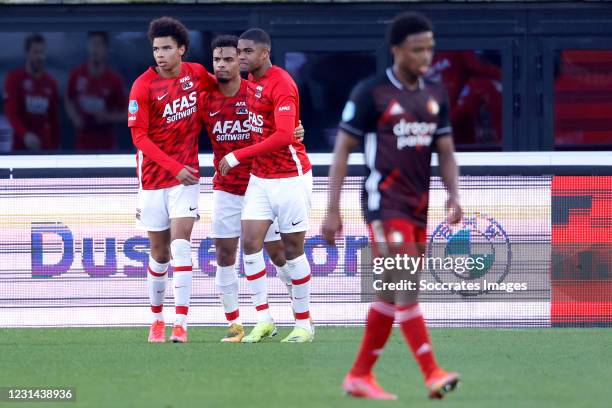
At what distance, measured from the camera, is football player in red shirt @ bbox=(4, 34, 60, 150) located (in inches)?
506

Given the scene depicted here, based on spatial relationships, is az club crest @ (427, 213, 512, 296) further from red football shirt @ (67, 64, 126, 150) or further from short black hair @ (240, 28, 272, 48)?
red football shirt @ (67, 64, 126, 150)

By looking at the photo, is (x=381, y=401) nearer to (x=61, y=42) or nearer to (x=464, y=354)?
(x=464, y=354)

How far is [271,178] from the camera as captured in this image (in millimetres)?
9633

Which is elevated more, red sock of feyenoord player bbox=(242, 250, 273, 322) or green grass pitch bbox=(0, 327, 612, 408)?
red sock of feyenoord player bbox=(242, 250, 273, 322)

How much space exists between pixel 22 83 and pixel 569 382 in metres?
6.84

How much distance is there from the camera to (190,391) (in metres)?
7.09

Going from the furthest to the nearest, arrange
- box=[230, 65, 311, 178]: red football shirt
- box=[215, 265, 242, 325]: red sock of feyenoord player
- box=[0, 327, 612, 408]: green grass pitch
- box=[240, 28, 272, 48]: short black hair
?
1. box=[215, 265, 242, 325]: red sock of feyenoord player
2. box=[240, 28, 272, 48]: short black hair
3. box=[230, 65, 311, 178]: red football shirt
4. box=[0, 327, 612, 408]: green grass pitch

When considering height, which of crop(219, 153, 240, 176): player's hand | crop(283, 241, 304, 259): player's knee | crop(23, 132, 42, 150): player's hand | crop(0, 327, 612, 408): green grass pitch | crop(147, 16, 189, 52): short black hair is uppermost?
crop(147, 16, 189, 52): short black hair

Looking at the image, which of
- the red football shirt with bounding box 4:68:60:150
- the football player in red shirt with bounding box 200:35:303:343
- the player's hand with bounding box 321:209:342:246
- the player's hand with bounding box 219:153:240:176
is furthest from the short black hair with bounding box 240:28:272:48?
the red football shirt with bounding box 4:68:60:150

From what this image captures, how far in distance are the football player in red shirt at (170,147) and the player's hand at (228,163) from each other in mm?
235

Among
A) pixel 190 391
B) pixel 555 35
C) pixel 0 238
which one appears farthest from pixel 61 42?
pixel 190 391

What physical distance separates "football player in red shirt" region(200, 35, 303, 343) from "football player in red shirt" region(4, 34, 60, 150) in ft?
10.5

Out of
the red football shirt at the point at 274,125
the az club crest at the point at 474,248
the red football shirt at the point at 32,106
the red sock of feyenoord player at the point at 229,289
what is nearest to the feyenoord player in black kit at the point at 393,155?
the red football shirt at the point at 274,125

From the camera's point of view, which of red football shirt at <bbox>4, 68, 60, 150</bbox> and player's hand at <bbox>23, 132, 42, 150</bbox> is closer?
red football shirt at <bbox>4, 68, 60, 150</bbox>
